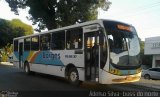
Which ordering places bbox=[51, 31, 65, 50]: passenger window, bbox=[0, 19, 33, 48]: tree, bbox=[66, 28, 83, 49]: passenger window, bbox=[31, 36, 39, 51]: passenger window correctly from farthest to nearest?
bbox=[0, 19, 33, 48]: tree → bbox=[31, 36, 39, 51]: passenger window → bbox=[51, 31, 65, 50]: passenger window → bbox=[66, 28, 83, 49]: passenger window

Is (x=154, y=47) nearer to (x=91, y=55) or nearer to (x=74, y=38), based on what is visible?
(x=74, y=38)

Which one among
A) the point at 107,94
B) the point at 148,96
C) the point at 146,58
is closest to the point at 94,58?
the point at 107,94

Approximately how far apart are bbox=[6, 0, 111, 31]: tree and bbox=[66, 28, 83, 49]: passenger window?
15.1 meters

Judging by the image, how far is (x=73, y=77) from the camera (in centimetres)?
1552

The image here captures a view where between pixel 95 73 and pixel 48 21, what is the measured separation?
19.3m

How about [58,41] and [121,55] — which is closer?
[121,55]

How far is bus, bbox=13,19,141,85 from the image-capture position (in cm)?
1312

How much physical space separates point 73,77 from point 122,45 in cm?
337

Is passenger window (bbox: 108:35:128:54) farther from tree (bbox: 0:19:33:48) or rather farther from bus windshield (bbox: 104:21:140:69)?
tree (bbox: 0:19:33:48)

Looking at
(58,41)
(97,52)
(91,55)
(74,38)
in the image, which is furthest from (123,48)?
(58,41)

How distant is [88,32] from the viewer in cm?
1431

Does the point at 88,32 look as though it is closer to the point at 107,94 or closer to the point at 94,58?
the point at 94,58

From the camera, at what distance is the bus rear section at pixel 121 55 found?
42.8 feet

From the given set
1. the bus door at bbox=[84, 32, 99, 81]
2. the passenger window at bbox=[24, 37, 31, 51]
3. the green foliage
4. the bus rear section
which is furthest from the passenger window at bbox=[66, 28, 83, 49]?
the green foliage
